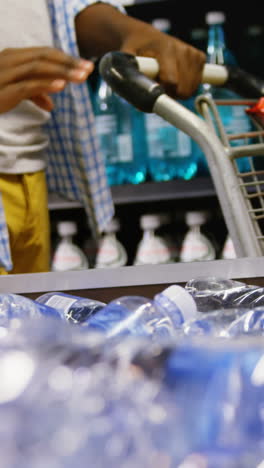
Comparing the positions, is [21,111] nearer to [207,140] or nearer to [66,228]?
[207,140]

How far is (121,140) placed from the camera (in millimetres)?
1819

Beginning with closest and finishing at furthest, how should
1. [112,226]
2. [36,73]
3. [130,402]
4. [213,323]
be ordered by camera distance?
[130,402] < [213,323] < [36,73] < [112,226]

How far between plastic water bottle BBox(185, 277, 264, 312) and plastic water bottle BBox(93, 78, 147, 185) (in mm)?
1254

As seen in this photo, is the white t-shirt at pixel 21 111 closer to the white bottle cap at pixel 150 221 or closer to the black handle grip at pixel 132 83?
the black handle grip at pixel 132 83

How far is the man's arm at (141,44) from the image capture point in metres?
0.90

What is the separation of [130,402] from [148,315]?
18cm

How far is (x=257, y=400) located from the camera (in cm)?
22

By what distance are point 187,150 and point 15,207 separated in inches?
29.9

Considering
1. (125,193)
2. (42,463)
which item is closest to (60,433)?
(42,463)

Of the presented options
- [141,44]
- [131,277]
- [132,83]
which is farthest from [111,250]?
[131,277]

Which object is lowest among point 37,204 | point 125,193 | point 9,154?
point 125,193

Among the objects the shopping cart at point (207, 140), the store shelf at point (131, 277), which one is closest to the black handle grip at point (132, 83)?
the shopping cart at point (207, 140)

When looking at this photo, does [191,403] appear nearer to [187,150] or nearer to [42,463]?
[42,463]

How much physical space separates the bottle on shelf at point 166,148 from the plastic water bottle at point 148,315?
141 cm
